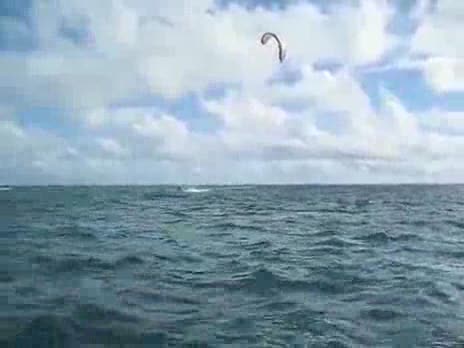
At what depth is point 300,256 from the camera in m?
22.2

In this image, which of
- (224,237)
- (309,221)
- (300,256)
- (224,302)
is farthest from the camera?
(309,221)

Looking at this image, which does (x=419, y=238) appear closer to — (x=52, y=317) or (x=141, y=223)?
(x=141, y=223)

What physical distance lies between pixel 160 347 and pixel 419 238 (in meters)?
21.4

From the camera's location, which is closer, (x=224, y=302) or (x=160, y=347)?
(x=160, y=347)

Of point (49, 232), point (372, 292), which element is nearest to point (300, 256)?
point (372, 292)

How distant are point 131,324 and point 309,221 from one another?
29.8 metres

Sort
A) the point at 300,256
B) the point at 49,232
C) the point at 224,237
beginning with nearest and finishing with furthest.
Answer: the point at 300,256, the point at 224,237, the point at 49,232

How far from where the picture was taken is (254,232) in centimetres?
3147

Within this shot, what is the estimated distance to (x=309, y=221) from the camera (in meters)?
40.5

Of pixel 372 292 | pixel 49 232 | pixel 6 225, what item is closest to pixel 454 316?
pixel 372 292

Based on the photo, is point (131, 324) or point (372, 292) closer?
point (131, 324)

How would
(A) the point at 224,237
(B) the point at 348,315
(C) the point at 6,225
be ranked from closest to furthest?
(B) the point at 348,315 < (A) the point at 224,237 < (C) the point at 6,225

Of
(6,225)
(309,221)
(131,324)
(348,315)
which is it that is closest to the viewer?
(131,324)

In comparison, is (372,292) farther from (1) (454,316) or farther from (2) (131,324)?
(2) (131,324)
